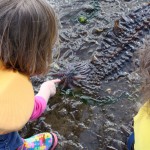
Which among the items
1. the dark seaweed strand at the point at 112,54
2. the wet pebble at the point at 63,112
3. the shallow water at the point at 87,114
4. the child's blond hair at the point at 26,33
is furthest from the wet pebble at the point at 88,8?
the child's blond hair at the point at 26,33

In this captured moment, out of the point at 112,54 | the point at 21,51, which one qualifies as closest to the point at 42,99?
the point at 21,51

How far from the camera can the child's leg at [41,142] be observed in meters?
2.93

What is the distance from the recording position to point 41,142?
9.80ft

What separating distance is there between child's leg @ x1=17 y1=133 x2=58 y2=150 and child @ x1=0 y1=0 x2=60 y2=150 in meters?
0.61

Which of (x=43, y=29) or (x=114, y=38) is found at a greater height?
(x=43, y=29)

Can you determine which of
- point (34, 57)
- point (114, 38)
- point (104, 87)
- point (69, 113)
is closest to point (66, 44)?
point (114, 38)

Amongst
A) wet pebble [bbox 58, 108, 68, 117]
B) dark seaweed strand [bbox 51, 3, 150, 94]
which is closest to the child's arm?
wet pebble [bbox 58, 108, 68, 117]

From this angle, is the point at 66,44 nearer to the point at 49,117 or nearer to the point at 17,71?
the point at 49,117

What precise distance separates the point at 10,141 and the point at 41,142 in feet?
1.35

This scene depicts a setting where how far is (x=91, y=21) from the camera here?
4.74m

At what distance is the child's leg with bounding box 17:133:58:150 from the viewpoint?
2.93 metres

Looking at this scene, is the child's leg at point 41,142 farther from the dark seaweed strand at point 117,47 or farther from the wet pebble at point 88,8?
the wet pebble at point 88,8

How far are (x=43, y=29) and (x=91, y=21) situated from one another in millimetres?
2474

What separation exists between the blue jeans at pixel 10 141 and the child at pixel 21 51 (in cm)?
24
